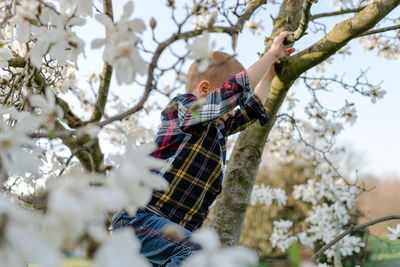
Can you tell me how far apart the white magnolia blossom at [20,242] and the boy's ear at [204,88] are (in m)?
1.28

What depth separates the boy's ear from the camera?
5.90ft

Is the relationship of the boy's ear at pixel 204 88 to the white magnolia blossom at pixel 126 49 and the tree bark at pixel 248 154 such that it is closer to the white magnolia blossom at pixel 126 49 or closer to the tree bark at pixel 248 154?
the tree bark at pixel 248 154

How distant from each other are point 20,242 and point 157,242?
3.51 feet

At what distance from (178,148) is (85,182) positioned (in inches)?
44.6

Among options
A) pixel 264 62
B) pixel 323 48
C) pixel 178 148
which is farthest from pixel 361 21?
pixel 178 148

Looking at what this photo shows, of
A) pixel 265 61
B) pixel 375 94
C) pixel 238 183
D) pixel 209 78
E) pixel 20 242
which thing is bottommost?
pixel 20 242

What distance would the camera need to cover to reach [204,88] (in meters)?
1.81

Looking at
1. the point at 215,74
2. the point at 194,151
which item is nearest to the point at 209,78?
the point at 215,74

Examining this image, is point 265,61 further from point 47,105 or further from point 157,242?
point 47,105

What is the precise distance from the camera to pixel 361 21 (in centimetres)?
190

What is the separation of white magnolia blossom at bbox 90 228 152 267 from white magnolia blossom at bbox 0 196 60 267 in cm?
6

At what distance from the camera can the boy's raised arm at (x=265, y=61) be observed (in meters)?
A: 1.68

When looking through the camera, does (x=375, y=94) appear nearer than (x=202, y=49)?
No

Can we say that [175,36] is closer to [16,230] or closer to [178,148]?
[16,230]
